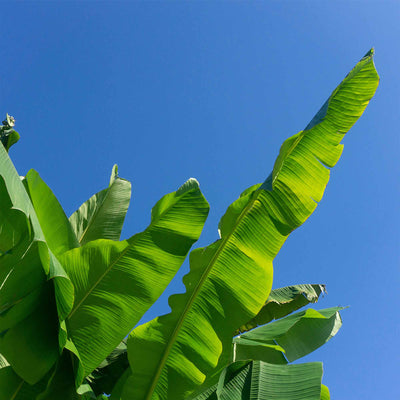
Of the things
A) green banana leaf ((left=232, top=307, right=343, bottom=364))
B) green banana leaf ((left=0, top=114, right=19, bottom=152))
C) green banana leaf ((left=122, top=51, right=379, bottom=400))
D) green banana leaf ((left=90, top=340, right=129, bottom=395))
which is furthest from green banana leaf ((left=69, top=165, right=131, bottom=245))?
green banana leaf ((left=232, top=307, right=343, bottom=364))

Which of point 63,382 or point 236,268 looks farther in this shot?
point 63,382

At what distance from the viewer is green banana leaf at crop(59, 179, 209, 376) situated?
7.67ft

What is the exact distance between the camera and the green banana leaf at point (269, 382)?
2273mm

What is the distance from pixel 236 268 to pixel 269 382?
66 centimetres

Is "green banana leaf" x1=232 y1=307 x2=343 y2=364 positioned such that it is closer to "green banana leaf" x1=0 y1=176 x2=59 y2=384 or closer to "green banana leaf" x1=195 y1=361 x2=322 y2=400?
"green banana leaf" x1=195 y1=361 x2=322 y2=400

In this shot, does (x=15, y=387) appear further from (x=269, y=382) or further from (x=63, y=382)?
(x=269, y=382)

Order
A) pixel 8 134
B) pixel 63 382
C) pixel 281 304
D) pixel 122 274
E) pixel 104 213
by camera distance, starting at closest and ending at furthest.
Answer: pixel 122 274
pixel 63 382
pixel 8 134
pixel 104 213
pixel 281 304

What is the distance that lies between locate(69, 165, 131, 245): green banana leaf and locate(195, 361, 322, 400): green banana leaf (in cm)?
143

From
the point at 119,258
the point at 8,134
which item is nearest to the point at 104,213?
the point at 8,134

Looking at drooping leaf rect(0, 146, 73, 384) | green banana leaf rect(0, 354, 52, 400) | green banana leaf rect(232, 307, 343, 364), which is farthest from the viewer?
green banana leaf rect(232, 307, 343, 364)

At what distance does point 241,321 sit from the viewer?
236cm

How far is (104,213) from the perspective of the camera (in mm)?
3410

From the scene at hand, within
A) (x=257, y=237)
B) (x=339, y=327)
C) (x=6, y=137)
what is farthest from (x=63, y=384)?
(x=339, y=327)

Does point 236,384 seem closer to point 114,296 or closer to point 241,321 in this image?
point 241,321
